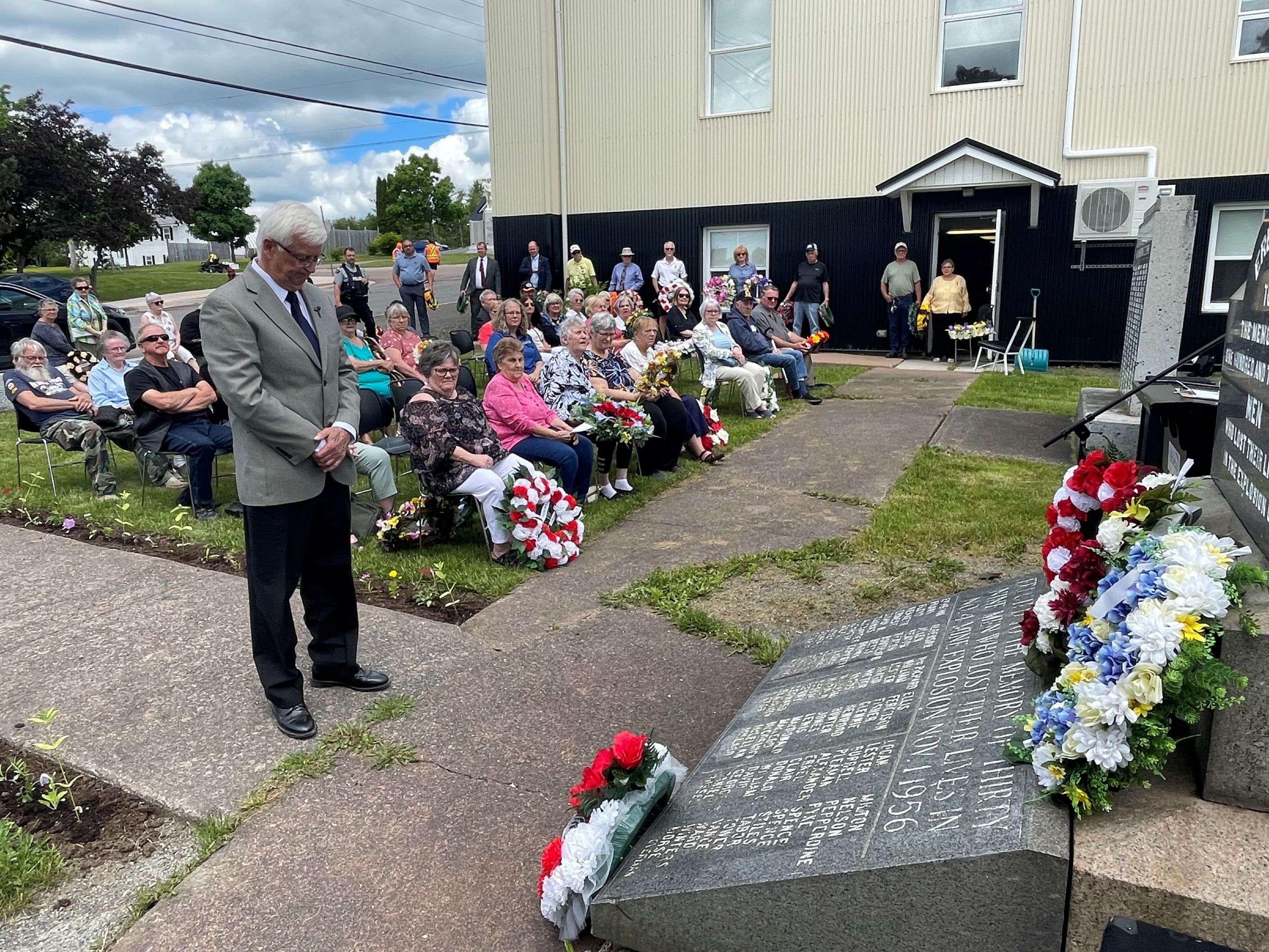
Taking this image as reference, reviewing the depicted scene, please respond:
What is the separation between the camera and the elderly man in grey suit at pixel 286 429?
3240mm

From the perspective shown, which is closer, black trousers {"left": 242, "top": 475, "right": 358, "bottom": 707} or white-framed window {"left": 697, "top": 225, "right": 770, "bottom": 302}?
black trousers {"left": 242, "top": 475, "right": 358, "bottom": 707}

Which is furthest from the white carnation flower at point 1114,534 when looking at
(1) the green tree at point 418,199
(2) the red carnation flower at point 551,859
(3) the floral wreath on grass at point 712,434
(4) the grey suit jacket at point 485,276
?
(1) the green tree at point 418,199

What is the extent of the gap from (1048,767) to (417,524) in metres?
4.29

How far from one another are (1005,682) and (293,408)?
2599mm

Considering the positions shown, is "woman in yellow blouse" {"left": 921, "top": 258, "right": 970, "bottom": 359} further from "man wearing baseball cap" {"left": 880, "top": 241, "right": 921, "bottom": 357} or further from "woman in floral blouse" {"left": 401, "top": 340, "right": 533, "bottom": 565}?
"woman in floral blouse" {"left": 401, "top": 340, "right": 533, "bottom": 565}

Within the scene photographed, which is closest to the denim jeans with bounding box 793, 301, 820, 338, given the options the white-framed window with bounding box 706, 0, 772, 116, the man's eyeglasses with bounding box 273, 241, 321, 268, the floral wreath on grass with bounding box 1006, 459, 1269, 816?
the white-framed window with bounding box 706, 0, 772, 116

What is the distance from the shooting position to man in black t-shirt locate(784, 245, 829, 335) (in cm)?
1479

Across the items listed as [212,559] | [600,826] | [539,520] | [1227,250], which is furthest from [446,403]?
[1227,250]

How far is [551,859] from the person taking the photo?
2.57 metres

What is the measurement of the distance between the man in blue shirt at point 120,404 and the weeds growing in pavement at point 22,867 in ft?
15.4

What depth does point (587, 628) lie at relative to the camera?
4.52 meters

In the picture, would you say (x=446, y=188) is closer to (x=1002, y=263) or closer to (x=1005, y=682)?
(x=1002, y=263)

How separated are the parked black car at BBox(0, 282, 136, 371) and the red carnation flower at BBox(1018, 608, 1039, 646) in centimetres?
1583

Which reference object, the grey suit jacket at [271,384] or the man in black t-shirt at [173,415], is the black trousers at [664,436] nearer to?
the man in black t-shirt at [173,415]
